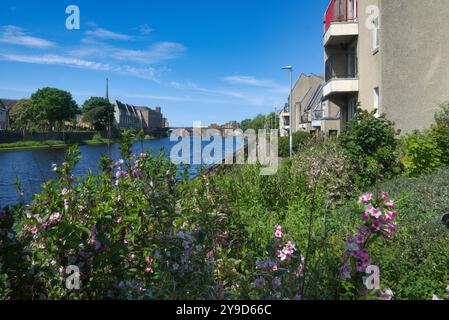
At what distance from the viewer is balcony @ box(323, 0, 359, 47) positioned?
19578 mm

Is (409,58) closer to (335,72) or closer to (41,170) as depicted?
(335,72)

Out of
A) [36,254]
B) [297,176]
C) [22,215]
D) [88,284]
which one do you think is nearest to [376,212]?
[88,284]

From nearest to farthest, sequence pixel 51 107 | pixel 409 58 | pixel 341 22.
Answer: pixel 409 58 → pixel 341 22 → pixel 51 107

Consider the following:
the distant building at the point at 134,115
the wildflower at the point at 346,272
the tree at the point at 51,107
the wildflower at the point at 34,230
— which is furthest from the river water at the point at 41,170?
the distant building at the point at 134,115

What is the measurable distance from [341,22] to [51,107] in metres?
73.6

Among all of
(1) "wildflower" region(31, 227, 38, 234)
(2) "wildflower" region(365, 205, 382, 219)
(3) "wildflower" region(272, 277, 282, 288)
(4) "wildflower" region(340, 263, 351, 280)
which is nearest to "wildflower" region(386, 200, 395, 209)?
(2) "wildflower" region(365, 205, 382, 219)

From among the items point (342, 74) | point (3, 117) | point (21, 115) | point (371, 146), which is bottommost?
point (371, 146)

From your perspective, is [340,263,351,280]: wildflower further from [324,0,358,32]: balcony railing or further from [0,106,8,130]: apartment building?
[0,106,8,130]: apartment building

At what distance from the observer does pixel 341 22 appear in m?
19.7

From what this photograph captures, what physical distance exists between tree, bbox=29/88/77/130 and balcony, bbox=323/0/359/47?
67.7 metres

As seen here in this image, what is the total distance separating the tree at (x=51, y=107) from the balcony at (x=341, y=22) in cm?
6767


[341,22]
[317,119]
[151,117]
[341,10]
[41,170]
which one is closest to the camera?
[41,170]

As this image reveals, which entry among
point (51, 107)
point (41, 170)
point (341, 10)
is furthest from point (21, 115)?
point (41, 170)

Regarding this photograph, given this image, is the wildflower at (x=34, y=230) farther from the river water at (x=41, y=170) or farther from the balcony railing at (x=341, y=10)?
the balcony railing at (x=341, y=10)
